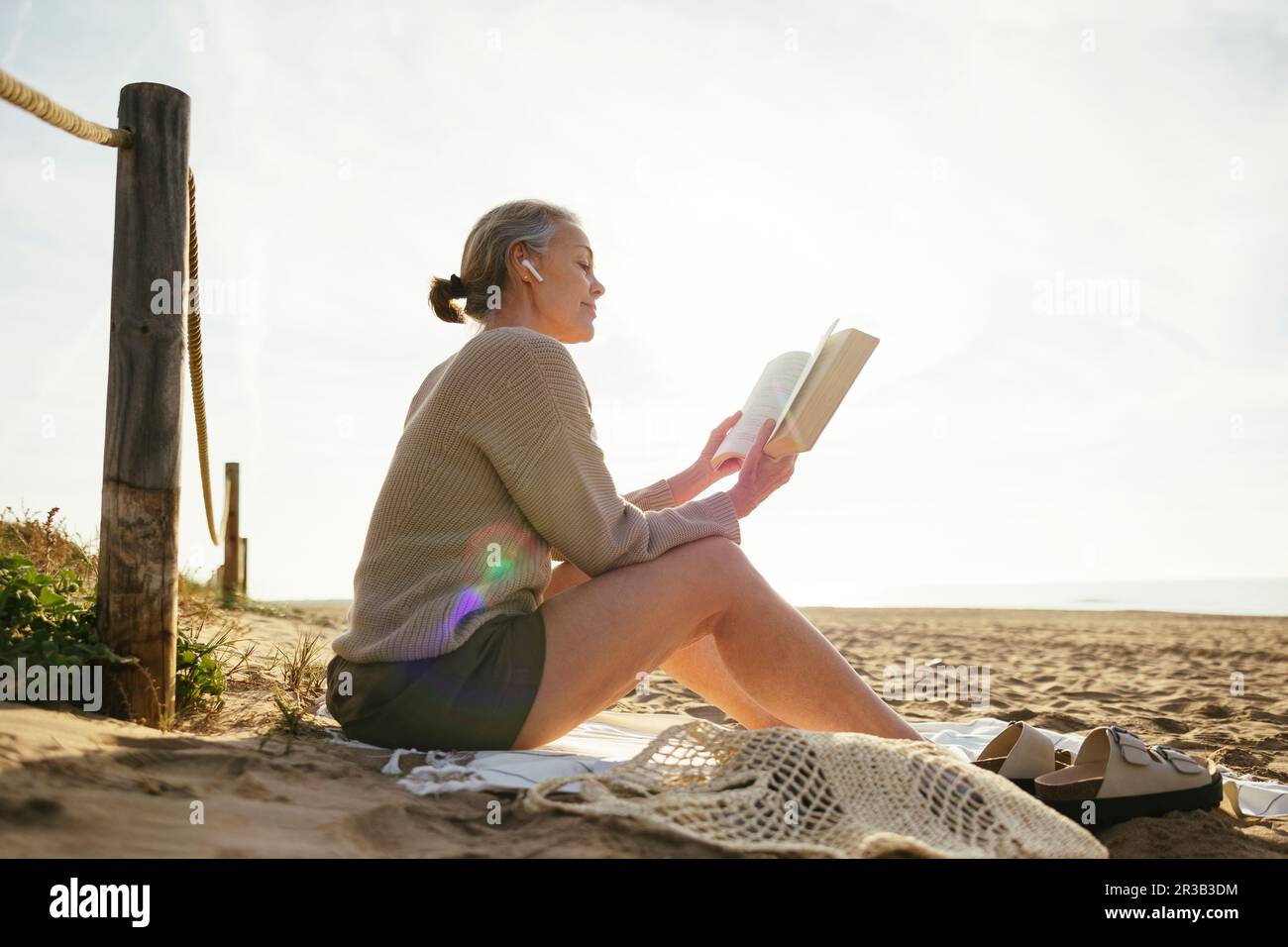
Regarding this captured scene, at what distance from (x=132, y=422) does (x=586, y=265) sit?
52.8 inches

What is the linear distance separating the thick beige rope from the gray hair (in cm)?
79

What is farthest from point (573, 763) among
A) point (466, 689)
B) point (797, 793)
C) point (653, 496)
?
point (653, 496)

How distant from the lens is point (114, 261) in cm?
255

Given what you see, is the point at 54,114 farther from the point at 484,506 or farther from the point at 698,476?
the point at 698,476

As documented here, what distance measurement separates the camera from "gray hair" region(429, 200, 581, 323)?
268cm

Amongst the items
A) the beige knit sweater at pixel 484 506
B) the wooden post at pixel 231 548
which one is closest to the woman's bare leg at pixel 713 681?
the beige knit sweater at pixel 484 506

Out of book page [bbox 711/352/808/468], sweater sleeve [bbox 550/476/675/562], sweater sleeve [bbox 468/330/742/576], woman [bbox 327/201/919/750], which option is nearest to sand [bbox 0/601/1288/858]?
woman [bbox 327/201/919/750]

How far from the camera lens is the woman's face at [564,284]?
106 inches

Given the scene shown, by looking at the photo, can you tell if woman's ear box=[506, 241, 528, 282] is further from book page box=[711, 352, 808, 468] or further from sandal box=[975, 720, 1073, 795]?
sandal box=[975, 720, 1073, 795]

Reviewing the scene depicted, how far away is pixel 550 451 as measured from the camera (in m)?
2.21

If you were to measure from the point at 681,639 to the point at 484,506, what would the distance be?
0.59m

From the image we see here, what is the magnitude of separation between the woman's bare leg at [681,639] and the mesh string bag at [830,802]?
0.27 metres
